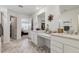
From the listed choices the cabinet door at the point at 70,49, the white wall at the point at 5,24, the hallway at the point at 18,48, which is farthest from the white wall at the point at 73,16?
the white wall at the point at 5,24

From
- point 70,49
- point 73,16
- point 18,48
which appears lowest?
point 18,48

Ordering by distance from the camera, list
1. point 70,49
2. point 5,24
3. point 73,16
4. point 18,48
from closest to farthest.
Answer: point 70,49 → point 73,16 → point 18,48 → point 5,24

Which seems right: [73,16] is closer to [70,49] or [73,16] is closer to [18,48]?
[70,49]

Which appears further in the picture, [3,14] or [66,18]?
[3,14]

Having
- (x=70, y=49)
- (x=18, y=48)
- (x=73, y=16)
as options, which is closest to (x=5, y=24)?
(x=18, y=48)

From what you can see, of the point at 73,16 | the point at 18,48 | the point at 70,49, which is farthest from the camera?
the point at 18,48

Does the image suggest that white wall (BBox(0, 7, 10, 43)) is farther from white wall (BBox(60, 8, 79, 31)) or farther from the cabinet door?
the cabinet door

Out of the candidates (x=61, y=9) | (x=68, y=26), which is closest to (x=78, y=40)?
(x=68, y=26)

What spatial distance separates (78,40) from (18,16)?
22.8 feet

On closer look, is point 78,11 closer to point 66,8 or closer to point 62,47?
point 66,8

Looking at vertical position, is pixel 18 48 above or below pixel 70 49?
below

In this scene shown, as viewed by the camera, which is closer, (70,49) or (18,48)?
(70,49)

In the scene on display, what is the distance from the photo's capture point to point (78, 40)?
73.2 inches

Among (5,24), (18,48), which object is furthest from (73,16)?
(5,24)
